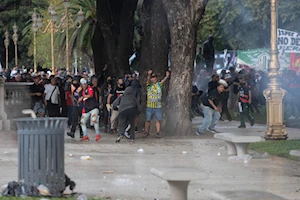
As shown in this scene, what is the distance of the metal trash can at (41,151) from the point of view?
10.1m

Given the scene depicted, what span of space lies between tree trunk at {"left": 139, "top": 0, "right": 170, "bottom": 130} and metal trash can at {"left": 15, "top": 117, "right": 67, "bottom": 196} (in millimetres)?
13034

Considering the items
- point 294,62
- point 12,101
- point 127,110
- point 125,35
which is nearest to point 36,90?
point 12,101

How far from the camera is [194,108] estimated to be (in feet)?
102

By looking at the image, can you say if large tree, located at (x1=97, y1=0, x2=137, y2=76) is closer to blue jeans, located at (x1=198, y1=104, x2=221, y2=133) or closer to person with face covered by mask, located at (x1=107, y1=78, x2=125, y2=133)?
person with face covered by mask, located at (x1=107, y1=78, x2=125, y2=133)

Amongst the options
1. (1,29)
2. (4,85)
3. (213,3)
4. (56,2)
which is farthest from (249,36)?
(4,85)

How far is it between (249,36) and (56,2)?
13.6 meters

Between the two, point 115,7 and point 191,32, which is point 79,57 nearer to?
point 115,7

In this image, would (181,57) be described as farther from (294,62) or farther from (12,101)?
(294,62)

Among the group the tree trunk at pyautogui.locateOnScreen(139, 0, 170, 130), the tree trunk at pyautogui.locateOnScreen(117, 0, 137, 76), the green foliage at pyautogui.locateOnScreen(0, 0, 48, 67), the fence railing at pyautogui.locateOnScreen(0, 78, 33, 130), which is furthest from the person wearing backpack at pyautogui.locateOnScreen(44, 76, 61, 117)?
the green foliage at pyautogui.locateOnScreen(0, 0, 48, 67)

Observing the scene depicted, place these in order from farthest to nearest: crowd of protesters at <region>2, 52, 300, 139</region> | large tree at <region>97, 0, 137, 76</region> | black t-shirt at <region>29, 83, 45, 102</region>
Result: large tree at <region>97, 0, 137, 76</region>, black t-shirt at <region>29, 83, 45, 102</region>, crowd of protesters at <region>2, 52, 300, 139</region>

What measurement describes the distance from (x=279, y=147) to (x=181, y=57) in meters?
5.05

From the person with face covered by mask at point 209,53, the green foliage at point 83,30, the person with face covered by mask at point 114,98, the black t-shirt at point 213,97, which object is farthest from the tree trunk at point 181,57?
the green foliage at point 83,30

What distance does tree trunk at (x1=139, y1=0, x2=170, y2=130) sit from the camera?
75.2 ft

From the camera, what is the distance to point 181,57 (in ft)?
70.6
